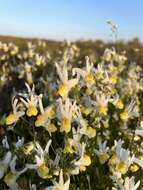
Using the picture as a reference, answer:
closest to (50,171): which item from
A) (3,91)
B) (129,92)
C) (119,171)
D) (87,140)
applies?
(119,171)

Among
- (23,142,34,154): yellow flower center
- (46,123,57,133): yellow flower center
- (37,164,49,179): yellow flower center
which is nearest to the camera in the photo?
(37,164,49,179): yellow flower center

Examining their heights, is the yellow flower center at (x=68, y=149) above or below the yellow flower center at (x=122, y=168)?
above

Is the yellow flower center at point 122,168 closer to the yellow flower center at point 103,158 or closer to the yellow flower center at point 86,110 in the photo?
the yellow flower center at point 103,158

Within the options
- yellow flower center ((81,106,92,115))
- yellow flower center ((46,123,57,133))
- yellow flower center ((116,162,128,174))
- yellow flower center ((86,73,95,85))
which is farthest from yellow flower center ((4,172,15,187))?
yellow flower center ((86,73,95,85))

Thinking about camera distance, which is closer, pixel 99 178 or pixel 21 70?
pixel 99 178

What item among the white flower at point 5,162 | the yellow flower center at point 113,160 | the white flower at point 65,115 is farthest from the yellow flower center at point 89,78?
the white flower at point 5,162

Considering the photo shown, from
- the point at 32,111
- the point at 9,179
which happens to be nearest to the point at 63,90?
the point at 32,111

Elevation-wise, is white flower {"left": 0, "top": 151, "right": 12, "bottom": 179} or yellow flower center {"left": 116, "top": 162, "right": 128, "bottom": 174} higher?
white flower {"left": 0, "top": 151, "right": 12, "bottom": 179}

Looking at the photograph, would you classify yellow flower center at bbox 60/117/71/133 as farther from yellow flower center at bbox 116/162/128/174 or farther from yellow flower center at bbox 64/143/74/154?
yellow flower center at bbox 116/162/128/174

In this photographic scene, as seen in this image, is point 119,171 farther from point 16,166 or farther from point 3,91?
point 3,91
